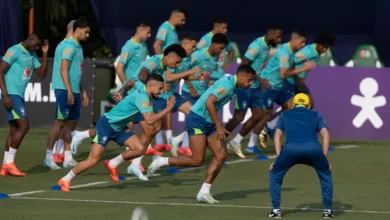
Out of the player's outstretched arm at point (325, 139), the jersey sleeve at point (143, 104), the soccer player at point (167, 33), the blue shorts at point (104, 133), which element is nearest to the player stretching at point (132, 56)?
the soccer player at point (167, 33)

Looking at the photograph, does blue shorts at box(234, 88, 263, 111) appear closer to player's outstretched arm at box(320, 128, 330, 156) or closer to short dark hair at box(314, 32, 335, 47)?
short dark hair at box(314, 32, 335, 47)

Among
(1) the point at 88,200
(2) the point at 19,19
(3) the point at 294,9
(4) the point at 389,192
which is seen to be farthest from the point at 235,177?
(3) the point at 294,9

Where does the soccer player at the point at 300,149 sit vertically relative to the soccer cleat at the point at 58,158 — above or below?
above

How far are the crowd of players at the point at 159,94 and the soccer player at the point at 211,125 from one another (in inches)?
0.5

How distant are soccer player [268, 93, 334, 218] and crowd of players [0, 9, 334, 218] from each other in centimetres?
149

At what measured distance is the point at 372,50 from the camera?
30.9 metres

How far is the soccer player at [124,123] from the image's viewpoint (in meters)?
17.0

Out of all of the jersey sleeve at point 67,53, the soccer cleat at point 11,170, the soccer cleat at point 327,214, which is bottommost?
the soccer cleat at point 11,170

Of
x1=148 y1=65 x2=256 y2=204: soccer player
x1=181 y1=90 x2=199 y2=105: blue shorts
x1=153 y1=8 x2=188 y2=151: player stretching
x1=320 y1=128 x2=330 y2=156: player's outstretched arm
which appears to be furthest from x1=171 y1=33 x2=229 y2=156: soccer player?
x1=320 y1=128 x2=330 y2=156: player's outstretched arm

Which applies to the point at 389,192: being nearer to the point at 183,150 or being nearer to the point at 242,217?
the point at 242,217

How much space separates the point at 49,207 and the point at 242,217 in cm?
234

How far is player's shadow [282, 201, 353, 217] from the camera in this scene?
15.4m

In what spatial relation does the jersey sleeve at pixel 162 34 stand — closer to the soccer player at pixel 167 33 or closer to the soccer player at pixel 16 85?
the soccer player at pixel 167 33

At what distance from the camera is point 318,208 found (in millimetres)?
15781
